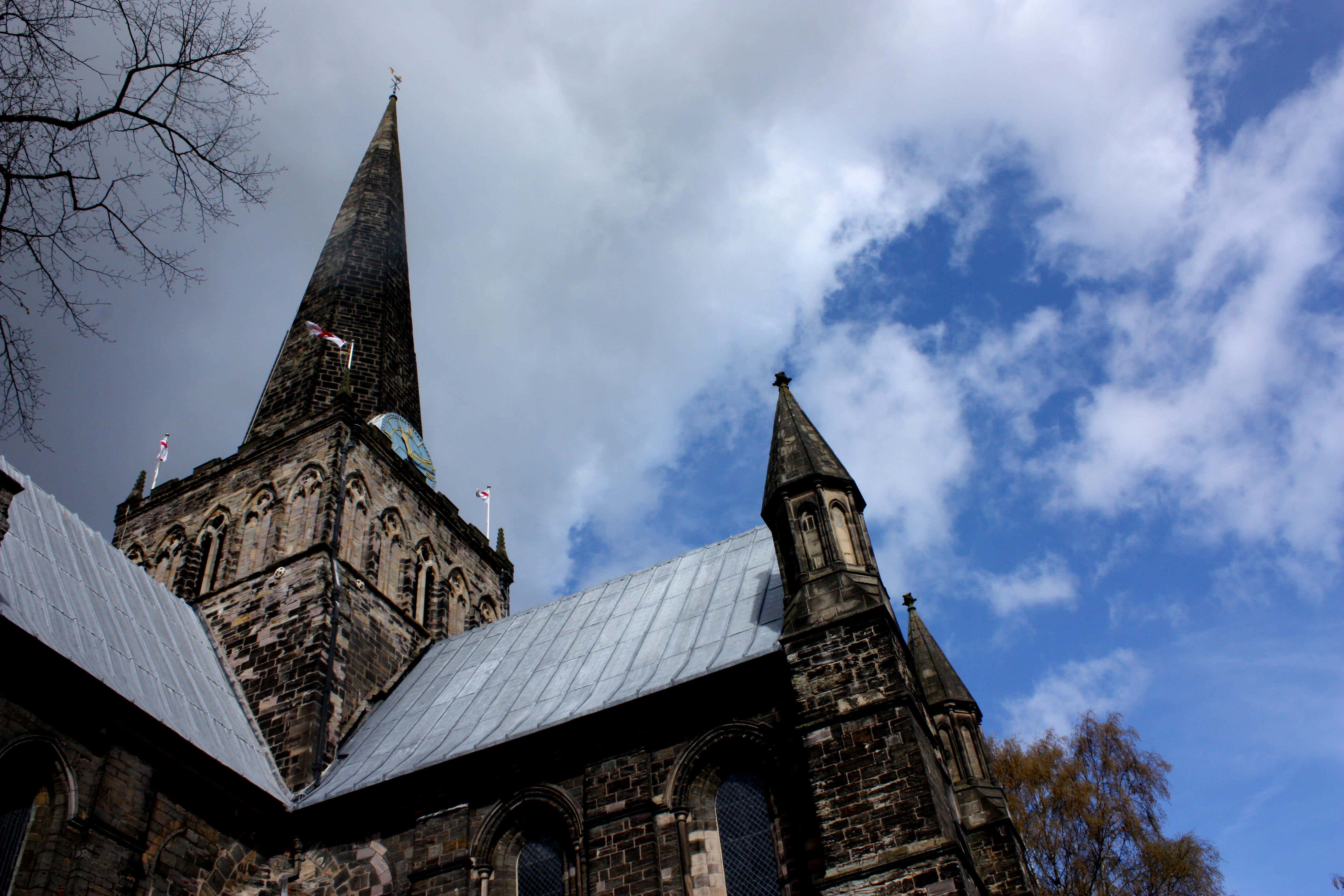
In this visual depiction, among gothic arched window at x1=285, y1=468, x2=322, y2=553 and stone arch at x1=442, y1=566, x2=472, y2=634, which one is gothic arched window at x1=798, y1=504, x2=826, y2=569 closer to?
gothic arched window at x1=285, y1=468, x2=322, y2=553

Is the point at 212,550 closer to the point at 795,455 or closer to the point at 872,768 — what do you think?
the point at 795,455

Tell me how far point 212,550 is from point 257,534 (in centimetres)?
115

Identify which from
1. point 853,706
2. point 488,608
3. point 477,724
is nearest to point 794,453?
point 853,706

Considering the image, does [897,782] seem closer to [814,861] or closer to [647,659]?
[814,861]

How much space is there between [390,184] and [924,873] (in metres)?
25.3

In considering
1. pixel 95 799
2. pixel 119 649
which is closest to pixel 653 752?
pixel 95 799

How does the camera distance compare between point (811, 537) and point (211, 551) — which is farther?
point (211, 551)

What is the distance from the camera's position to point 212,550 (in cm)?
1980

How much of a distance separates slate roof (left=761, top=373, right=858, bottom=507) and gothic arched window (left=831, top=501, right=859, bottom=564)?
46 cm

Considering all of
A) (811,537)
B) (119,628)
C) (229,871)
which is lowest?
(229,871)

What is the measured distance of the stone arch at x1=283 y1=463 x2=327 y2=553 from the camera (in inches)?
730

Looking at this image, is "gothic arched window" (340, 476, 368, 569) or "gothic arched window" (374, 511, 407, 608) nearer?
"gothic arched window" (340, 476, 368, 569)

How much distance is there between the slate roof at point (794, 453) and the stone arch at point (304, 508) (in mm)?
9286

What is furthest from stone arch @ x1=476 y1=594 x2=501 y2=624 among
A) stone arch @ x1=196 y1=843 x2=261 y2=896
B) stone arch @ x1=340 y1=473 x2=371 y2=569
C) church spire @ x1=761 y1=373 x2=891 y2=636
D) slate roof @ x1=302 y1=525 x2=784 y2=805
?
church spire @ x1=761 y1=373 x2=891 y2=636
